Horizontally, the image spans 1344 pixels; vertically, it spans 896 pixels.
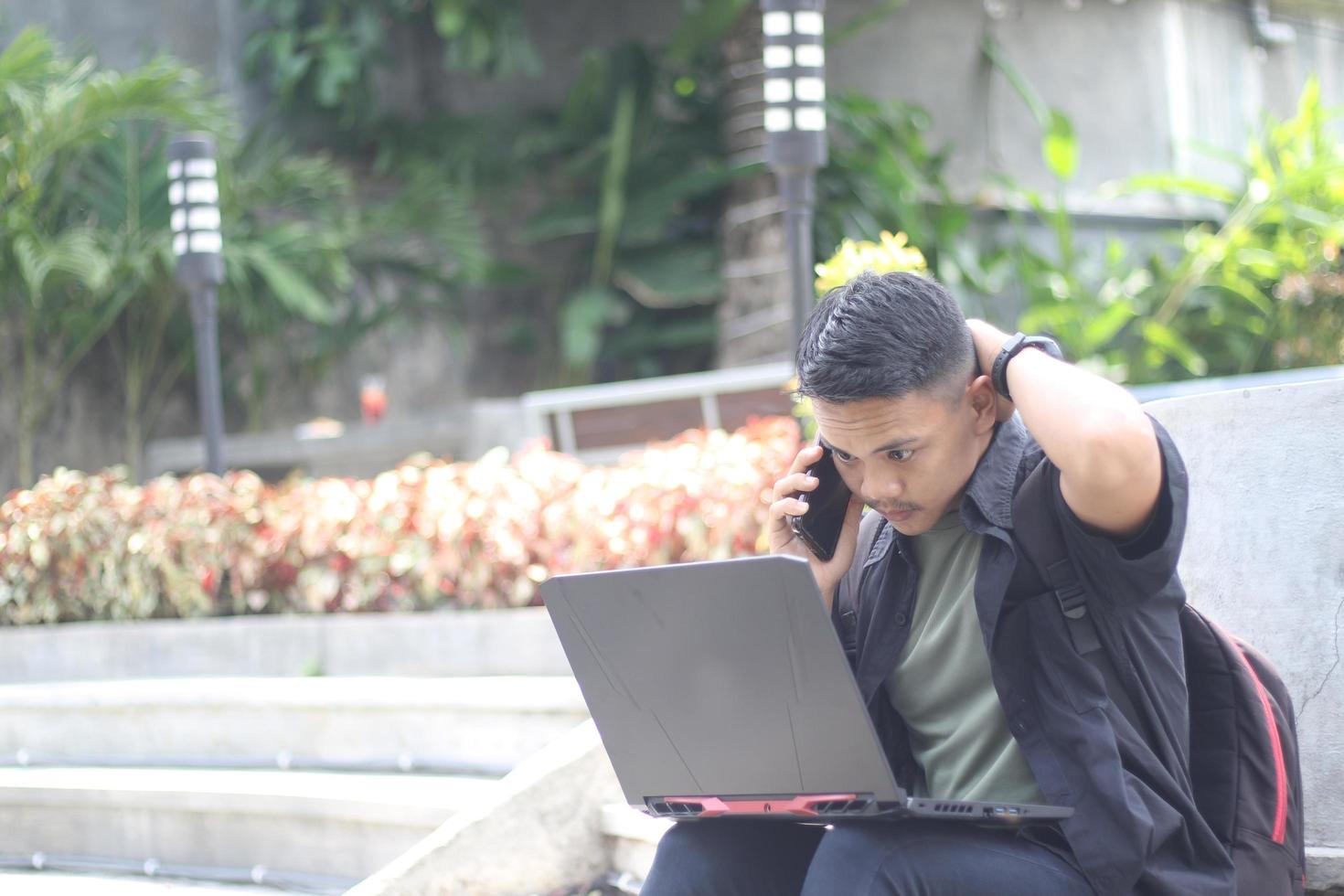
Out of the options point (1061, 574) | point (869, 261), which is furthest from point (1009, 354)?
point (869, 261)

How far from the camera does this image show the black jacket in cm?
179

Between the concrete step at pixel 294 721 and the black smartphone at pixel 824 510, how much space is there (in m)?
1.60

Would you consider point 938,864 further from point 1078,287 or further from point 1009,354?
point 1078,287

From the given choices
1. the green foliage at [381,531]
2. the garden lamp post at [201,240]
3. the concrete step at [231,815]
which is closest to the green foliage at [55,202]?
the garden lamp post at [201,240]

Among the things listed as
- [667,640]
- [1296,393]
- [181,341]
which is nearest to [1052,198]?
[181,341]

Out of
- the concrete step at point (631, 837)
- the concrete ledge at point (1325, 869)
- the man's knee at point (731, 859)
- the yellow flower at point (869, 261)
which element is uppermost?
the yellow flower at point (869, 261)

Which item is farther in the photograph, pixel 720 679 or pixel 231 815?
pixel 231 815

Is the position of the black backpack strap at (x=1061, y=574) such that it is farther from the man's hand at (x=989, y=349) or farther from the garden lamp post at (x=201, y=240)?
the garden lamp post at (x=201, y=240)

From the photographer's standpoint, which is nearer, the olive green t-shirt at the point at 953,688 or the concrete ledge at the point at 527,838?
the olive green t-shirt at the point at 953,688

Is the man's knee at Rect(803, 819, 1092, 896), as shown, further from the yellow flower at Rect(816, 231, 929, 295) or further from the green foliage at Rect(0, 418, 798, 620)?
the yellow flower at Rect(816, 231, 929, 295)

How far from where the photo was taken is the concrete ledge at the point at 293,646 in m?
4.67

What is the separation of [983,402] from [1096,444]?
0.87 ft

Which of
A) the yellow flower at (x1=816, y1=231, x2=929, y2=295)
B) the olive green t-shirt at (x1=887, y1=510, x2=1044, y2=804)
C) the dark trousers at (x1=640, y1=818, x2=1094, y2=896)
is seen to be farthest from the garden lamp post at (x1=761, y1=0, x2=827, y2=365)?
the dark trousers at (x1=640, y1=818, x2=1094, y2=896)

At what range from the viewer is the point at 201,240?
280 inches
